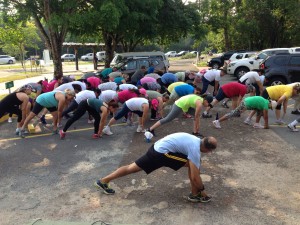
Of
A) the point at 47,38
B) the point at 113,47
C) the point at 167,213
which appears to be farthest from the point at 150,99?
the point at 113,47

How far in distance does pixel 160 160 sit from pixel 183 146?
0.40m

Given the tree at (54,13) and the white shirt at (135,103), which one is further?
the tree at (54,13)

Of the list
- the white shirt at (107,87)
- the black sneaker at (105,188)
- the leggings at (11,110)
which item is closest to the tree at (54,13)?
the white shirt at (107,87)

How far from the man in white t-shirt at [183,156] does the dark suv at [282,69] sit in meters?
10.1

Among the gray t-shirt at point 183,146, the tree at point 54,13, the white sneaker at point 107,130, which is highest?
the tree at point 54,13

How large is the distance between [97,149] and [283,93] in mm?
5105

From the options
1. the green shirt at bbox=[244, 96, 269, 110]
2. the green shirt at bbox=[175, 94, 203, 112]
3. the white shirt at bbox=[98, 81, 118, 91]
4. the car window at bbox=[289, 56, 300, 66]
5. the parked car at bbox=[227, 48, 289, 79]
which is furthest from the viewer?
the parked car at bbox=[227, 48, 289, 79]

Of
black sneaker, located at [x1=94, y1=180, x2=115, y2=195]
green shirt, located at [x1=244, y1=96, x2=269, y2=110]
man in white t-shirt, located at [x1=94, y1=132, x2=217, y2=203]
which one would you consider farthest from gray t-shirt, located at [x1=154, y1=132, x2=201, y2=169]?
green shirt, located at [x1=244, y1=96, x2=269, y2=110]

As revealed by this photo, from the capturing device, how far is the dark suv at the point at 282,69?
13.6 metres

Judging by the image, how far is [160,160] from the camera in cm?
463

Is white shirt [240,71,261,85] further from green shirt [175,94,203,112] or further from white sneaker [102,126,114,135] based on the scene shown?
white sneaker [102,126,114,135]

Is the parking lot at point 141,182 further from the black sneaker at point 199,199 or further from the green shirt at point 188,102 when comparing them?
the green shirt at point 188,102

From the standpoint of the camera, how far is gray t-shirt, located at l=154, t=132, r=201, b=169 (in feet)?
14.5

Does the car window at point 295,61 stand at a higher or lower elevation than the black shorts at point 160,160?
higher
